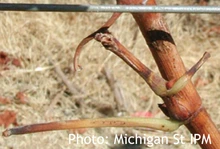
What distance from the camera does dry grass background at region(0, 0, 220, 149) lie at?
2.34 meters

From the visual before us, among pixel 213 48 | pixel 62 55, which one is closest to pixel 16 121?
pixel 62 55

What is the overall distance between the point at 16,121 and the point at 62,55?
46 centimetres

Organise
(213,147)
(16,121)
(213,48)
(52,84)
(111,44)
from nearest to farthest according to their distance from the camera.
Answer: (111,44) < (213,147) < (16,121) < (52,84) < (213,48)

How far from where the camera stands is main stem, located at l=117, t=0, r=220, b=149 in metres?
1.09

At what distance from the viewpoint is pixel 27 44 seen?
257 centimetres

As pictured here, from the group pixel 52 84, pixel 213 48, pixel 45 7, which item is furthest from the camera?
pixel 213 48

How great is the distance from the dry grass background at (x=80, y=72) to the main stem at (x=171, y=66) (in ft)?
3.47

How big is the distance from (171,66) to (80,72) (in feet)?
4.70

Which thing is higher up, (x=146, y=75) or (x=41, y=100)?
(x=146, y=75)

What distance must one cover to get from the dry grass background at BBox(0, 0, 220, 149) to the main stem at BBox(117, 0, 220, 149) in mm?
1056

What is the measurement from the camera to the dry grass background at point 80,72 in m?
2.34

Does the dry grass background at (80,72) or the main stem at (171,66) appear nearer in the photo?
the main stem at (171,66)

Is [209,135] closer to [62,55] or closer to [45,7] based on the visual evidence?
[45,7]

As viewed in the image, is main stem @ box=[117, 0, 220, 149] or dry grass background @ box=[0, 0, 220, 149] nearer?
main stem @ box=[117, 0, 220, 149]
